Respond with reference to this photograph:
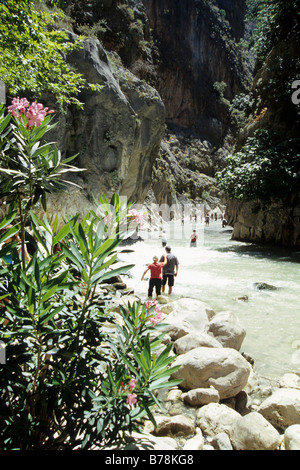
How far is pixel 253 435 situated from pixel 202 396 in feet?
2.57

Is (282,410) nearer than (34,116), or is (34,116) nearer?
(34,116)

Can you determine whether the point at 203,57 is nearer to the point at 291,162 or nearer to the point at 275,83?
the point at 275,83

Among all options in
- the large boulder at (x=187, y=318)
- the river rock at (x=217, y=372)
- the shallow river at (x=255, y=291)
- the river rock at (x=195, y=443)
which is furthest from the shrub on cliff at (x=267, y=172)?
the river rock at (x=195, y=443)

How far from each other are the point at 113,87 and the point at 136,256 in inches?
361

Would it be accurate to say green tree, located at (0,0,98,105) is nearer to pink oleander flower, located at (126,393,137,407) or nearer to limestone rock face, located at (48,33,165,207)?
pink oleander flower, located at (126,393,137,407)

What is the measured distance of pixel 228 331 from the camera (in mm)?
4551

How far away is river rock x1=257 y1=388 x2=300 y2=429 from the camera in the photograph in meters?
2.77

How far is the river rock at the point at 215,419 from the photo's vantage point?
270cm

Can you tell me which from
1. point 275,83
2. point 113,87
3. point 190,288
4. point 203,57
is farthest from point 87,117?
point 203,57

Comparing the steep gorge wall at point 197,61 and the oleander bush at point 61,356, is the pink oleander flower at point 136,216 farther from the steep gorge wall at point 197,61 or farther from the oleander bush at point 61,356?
the steep gorge wall at point 197,61

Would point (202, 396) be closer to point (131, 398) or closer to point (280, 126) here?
point (131, 398)

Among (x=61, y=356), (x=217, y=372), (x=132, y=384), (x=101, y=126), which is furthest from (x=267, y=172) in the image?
(x=61, y=356)

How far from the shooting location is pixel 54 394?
1.58 m
